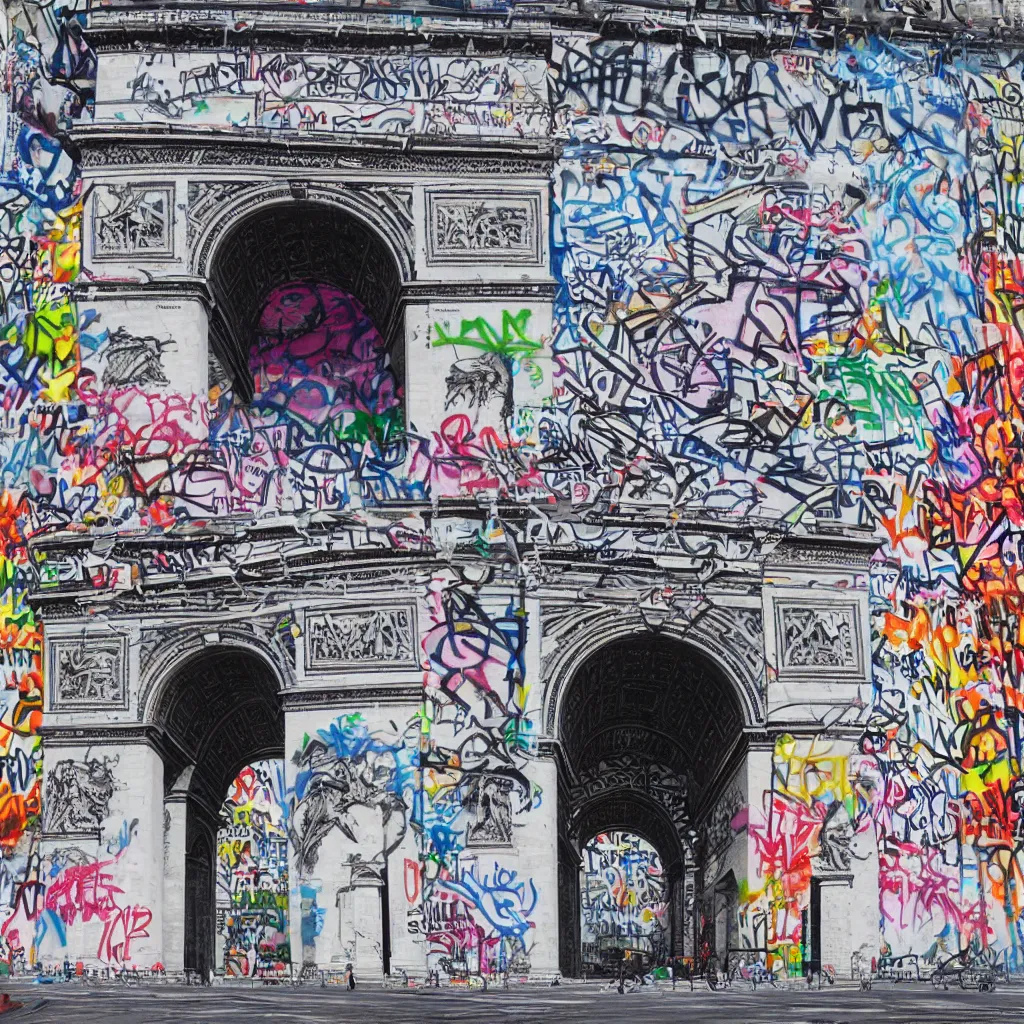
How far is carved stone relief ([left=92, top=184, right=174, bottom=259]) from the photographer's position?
30.2 metres

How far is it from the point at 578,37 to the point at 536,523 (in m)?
9.11

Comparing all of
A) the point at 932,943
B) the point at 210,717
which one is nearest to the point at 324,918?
the point at 210,717

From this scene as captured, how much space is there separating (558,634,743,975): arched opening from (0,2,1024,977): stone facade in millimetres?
195

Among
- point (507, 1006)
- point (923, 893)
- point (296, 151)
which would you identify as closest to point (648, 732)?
point (923, 893)

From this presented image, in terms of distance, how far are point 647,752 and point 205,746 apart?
8.54 metres

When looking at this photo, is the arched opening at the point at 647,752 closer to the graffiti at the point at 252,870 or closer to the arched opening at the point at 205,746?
the arched opening at the point at 205,746

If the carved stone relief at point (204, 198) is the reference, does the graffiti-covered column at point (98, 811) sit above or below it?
below

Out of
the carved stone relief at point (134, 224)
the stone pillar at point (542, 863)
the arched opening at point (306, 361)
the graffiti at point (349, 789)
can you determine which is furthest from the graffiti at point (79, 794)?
the carved stone relief at point (134, 224)

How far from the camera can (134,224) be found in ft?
99.1

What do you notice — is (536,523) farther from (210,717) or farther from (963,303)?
(963,303)

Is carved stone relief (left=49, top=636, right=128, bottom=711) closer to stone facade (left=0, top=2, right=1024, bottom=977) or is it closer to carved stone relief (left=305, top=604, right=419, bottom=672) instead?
stone facade (left=0, top=2, right=1024, bottom=977)

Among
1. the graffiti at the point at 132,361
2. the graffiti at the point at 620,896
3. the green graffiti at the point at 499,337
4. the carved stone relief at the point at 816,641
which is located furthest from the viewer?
the graffiti at the point at 620,896

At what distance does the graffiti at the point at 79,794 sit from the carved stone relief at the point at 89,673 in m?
0.88

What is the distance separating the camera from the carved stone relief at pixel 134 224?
3016 centimetres
